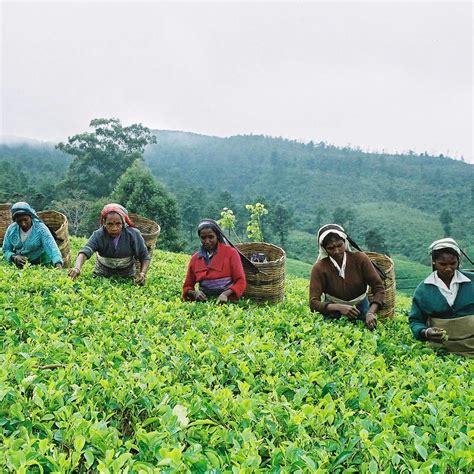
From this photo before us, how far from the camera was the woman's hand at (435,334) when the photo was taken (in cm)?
391

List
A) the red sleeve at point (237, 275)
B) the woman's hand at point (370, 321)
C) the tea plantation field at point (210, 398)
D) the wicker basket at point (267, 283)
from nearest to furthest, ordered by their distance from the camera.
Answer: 1. the tea plantation field at point (210, 398)
2. the woman's hand at point (370, 321)
3. the red sleeve at point (237, 275)
4. the wicker basket at point (267, 283)

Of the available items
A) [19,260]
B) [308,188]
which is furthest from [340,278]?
[308,188]

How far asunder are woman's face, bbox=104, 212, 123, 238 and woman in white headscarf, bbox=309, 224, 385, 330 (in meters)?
2.35

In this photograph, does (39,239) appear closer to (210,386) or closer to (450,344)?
(210,386)

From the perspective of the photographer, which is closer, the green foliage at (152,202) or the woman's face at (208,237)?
the woman's face at (208,237)

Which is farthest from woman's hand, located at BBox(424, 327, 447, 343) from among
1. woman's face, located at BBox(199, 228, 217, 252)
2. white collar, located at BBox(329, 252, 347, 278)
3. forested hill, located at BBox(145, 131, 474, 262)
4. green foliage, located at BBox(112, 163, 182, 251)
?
forested hill, located at BBox(145, 131, 474, 262)

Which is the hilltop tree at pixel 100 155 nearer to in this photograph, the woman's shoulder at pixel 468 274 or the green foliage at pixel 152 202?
the green foliage at pixel 152 202

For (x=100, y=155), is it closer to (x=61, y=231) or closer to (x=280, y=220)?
(x=280, y=220)

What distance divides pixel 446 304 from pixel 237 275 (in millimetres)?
2142

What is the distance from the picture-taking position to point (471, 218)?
227 feet

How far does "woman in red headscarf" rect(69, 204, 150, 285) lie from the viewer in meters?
5.54

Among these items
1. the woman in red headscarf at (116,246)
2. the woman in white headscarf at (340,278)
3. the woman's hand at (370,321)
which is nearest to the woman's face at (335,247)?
the woman in white headscarf at (340,278)

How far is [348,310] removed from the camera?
462 centimetres

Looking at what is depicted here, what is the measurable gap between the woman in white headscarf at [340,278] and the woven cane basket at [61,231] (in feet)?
13.1
